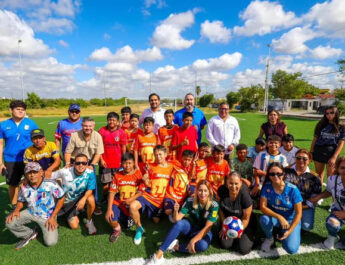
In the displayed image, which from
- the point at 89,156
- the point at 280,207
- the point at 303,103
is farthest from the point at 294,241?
the point at 303,103

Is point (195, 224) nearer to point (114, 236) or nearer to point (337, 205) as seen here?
point (114, 236)

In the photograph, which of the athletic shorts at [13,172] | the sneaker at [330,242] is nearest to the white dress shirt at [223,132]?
the sneaker at [330,242]

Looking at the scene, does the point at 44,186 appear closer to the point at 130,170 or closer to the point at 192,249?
the point at 130,170

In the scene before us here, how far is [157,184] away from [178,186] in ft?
1.18

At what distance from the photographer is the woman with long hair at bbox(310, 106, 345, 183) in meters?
4.11

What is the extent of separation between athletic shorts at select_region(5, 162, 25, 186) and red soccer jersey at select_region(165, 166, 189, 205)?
2.85 metres

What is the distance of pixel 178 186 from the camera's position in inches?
138

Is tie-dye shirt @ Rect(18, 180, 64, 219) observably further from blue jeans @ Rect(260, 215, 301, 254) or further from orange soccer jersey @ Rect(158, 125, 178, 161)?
blue jeans @ Rect(260, 215, 301, 254)

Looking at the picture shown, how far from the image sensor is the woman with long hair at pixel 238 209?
2.83m

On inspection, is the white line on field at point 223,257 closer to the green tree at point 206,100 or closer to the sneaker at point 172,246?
the sneaker at point 172,246

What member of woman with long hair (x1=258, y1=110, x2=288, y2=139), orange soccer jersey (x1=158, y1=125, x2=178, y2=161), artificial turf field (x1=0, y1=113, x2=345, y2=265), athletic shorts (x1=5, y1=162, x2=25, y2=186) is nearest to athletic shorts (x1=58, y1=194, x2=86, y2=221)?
artificial turf field (x1=0, y1=113, x2=345, y2=265)

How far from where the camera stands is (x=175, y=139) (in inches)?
168

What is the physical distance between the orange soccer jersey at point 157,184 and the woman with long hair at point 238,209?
100 centimetres

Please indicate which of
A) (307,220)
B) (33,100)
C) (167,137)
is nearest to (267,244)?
(307,220)
